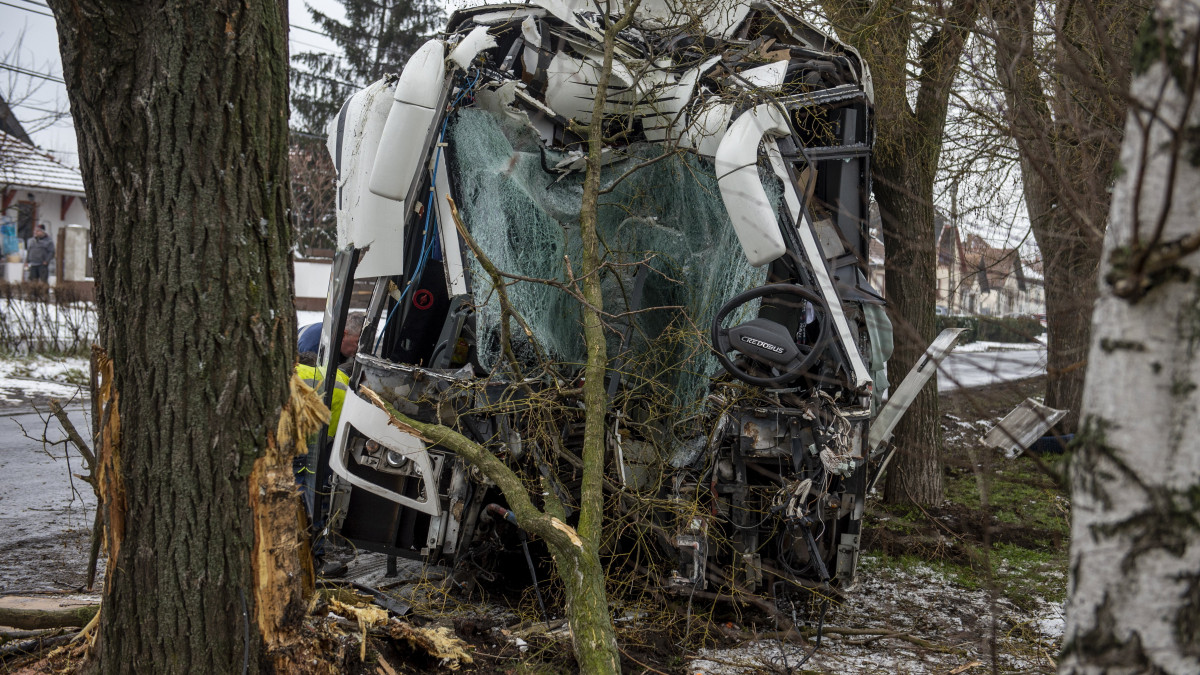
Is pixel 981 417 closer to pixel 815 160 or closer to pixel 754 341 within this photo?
pixel 754 341

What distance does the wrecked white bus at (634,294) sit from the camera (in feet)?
14.5

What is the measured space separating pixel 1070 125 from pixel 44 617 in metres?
4.26

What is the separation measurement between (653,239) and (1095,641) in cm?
386

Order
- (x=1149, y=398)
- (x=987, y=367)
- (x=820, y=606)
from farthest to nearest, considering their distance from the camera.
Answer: (x=820, y=606), (x=987, y=367), (x=1149, y=398)

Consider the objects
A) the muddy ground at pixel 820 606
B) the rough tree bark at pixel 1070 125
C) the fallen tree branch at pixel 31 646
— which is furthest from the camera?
the muddy ground at pixel 820 606

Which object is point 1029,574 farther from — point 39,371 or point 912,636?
point 39,371

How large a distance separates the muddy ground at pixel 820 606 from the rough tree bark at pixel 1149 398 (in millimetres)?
711

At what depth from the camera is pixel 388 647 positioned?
3.53 m

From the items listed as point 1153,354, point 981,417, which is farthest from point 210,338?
point 1153,354

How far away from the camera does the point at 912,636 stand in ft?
14.6

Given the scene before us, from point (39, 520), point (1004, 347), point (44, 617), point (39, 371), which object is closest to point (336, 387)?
point (44, 617)

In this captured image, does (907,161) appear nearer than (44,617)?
No

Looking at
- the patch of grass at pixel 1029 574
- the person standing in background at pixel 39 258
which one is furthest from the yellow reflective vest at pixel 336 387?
the person standing in background at pixel 39 258

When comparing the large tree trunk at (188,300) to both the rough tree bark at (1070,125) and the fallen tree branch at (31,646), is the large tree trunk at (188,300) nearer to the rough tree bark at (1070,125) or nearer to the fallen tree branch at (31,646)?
the fallen tree branch at (31,646)
